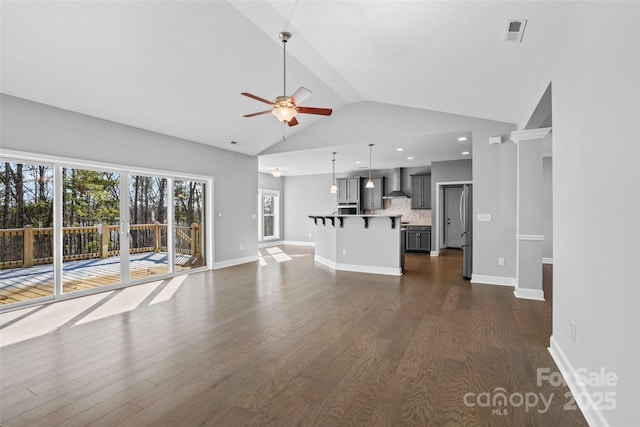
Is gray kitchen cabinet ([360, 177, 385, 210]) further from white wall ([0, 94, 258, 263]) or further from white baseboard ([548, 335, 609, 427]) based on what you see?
white baseboard ([548, 335, 609, 427])

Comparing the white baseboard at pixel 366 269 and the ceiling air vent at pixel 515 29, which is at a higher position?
the ceiling air vent at pixel 515 29

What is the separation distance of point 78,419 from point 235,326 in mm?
1595

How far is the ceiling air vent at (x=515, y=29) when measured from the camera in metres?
2.47

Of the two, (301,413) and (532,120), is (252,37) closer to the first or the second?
(532,120)

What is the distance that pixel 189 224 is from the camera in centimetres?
642

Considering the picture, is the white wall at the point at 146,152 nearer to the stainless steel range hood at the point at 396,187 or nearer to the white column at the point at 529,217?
the stainless steel range hood at the point at 396,187

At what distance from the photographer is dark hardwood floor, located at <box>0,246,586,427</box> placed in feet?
6.24

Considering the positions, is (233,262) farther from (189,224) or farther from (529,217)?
(529,217)

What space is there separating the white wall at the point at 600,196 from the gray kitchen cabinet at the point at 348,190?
25.0 feet

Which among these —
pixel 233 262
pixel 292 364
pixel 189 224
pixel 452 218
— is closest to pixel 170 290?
pixel 189 224

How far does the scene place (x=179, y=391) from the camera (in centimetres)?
214

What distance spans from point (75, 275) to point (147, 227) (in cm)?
129

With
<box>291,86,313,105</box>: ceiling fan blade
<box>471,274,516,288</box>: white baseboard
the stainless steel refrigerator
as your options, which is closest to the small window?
the stainless steel refrigerator

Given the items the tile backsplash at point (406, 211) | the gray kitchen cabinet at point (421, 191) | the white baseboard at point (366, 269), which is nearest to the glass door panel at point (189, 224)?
the white baseboard at point (366, 269)
